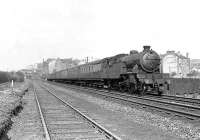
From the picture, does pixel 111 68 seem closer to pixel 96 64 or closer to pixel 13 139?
pixel 96 64

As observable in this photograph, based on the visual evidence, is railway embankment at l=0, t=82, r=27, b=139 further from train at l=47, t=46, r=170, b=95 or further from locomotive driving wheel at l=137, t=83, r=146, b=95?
locomotive driving wheel at l=137, t=83, r=146, b=95

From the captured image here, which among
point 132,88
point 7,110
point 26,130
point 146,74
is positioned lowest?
point 26,130

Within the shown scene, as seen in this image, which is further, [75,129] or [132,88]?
[132,88]

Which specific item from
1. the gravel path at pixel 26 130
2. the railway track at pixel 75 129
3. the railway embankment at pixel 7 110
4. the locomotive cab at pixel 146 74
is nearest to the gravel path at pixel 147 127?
the railway track at pixel 75 129

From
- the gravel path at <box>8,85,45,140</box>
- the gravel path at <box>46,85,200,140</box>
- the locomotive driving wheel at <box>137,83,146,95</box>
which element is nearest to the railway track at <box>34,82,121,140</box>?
the gravel path at <box>8,85,45,140</box>

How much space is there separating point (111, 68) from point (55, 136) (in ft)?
60.7

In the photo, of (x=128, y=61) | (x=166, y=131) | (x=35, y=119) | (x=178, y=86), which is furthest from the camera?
(x=178, y=86)

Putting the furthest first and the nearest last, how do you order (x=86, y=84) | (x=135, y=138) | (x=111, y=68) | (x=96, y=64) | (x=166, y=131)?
1. (x=86, y=84)
2. (x=96, y=64)
3. (x=111, y=68)
4. (x=166, y=131)
5. (x=135, y=138)

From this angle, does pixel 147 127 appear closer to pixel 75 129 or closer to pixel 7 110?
pixel 75 129

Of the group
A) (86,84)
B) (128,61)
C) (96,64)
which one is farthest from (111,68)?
(86,84)

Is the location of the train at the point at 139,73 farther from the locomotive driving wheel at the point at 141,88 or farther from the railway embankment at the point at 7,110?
the railway embankment at the point at 7,110

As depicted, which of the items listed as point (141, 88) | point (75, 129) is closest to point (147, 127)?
point (75, 129)

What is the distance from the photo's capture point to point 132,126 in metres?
10.2

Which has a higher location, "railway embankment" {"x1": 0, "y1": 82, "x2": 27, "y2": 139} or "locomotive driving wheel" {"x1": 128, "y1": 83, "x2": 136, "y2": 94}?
"locomotive driving wheel" {"x1": 128, "y1": 83, "x2": 136, "y2": 94}
